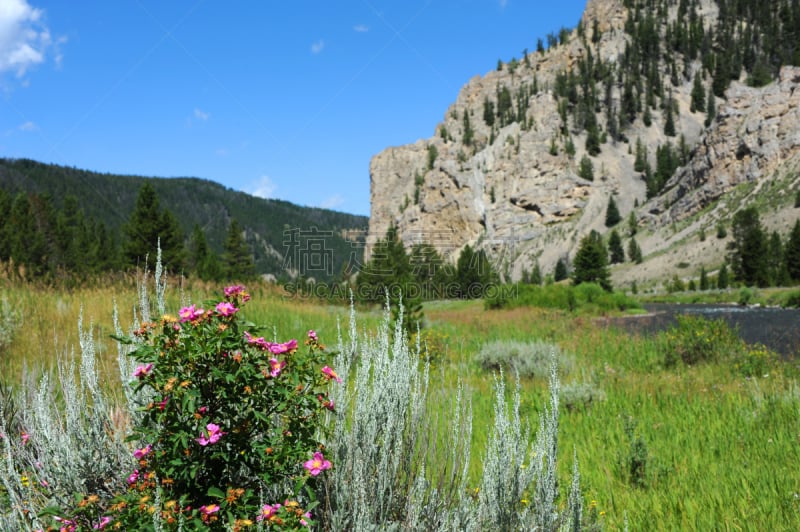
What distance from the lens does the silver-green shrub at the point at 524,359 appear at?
8469 mm

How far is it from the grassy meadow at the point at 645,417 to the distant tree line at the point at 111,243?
73.8 feet

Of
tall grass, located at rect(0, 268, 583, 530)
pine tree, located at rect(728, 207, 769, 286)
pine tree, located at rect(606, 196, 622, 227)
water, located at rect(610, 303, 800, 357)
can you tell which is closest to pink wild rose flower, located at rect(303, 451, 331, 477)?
tall grass, located at rect(0, 268, 583, 530)

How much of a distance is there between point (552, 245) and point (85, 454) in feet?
260

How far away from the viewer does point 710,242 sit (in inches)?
1903

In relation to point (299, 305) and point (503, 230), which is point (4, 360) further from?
point (503, 230)

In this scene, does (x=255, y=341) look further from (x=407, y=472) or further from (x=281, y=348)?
(x=407, y=472)

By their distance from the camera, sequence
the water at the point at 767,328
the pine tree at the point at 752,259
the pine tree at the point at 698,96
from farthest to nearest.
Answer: the pine tree at the point at 698,96
the pine tree at the point at 752,259
the water at the point at 767,328

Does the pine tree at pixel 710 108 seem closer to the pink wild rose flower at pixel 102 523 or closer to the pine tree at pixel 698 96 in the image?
the pine tree at pixel 698 96

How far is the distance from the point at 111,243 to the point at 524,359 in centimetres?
6801

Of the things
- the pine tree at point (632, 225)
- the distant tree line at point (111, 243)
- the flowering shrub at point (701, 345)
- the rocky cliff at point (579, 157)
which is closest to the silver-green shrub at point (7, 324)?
the flowering shrub at point (701, 345)

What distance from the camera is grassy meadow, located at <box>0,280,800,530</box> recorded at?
134 inches

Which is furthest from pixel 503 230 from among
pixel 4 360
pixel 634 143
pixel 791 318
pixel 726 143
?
pixel 4 360

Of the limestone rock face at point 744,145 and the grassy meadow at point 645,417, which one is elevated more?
the limestone rock face at point 744,145

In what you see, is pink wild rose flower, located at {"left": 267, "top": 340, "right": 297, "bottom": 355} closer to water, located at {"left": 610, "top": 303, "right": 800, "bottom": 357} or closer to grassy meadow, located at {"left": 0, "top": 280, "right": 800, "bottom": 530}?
grassy meadow, located at {"left": 0, "top": 280, "right": 800, "bottom": 530}
